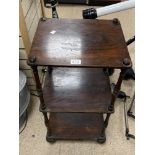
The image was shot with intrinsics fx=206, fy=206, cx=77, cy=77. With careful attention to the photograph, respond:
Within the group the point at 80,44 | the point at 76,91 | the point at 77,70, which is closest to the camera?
the point at 80,44

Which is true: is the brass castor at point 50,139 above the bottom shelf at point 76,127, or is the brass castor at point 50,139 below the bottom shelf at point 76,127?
below

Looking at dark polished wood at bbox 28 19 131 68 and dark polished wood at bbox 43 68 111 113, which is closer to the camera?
dark polished wood at bbox 28 19 131 68

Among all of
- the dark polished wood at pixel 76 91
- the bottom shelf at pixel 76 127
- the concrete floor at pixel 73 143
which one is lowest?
the concrete floor at pixel 73 143

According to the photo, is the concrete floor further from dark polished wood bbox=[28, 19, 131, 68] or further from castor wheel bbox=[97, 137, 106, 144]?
dark polished wood bbox=[28, 19, 131, 68]

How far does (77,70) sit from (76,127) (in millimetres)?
387

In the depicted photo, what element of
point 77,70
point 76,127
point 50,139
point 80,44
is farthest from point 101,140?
point 80,44

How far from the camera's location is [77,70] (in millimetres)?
1335

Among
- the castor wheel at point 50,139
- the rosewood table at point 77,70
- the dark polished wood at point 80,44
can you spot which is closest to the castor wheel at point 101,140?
the rosewood table at point 77,70

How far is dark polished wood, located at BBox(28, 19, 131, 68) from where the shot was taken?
2.91 feet

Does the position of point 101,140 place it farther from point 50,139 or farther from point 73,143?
point 50,139

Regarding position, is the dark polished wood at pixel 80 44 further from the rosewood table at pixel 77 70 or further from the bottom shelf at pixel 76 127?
the bottom shelf at pixel 76 127

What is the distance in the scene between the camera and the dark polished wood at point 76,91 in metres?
1.12

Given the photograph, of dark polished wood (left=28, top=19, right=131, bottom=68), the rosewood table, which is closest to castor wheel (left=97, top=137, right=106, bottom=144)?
the rosewood table
